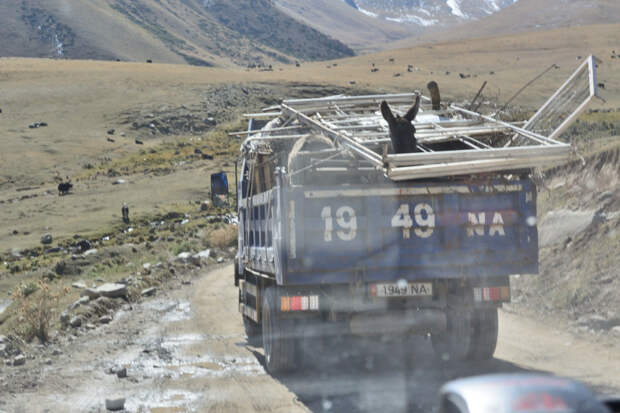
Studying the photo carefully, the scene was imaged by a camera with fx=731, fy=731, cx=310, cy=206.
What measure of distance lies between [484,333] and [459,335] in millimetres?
315

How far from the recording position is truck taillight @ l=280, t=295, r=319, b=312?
868cm

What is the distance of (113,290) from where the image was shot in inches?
680

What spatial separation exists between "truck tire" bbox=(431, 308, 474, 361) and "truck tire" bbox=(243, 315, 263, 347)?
327cm

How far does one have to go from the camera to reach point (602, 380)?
317 inches

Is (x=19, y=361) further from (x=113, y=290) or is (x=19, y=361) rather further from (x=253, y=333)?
(x=113, y=290)

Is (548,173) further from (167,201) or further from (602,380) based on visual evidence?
(167,201)

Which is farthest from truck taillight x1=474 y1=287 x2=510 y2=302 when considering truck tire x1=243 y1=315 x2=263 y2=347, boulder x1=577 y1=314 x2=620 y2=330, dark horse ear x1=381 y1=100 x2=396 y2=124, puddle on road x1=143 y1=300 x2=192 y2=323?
puddle on road x1=143 y1=300 x2=192 y2=323

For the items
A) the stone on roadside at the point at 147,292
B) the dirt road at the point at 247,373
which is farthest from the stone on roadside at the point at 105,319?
the stone on roadside at the point at 147,292

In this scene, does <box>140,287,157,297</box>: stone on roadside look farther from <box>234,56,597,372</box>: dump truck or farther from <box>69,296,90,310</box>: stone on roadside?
<box>234,56,597,372</box>: dump truck

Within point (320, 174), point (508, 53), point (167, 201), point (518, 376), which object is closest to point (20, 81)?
point (167, 201)

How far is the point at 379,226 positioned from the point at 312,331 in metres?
1.65

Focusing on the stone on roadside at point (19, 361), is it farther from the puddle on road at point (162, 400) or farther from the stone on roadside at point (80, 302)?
the stone on roadside at point (80, 302)

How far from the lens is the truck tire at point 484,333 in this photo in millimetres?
9148

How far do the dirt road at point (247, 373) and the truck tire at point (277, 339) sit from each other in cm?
22
